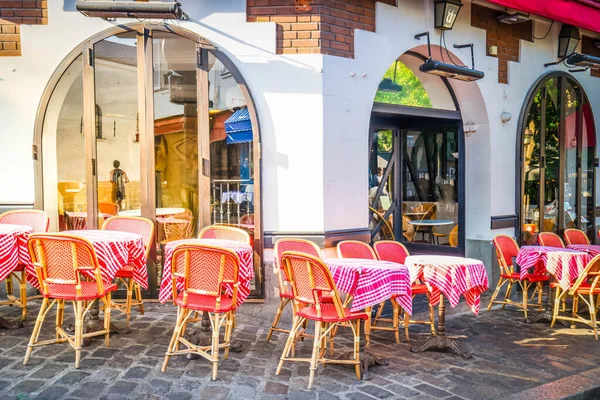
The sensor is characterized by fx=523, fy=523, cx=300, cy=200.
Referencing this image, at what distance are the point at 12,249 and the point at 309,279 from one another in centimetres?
279

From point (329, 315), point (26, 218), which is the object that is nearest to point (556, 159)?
point (329, 315)

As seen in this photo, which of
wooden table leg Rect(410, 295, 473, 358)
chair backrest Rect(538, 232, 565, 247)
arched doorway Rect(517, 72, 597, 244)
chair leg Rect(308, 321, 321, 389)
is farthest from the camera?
arched doorway Rect(517, 72, 597, 244)

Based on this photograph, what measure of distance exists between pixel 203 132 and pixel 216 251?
7.53 feet

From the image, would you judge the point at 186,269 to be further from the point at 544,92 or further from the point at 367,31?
the point at 544,92

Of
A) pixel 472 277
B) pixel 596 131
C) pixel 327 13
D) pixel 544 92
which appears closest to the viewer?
pixel 472 277

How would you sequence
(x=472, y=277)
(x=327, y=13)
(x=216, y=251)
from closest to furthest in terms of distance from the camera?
(x=216, y=251) < (x=472, y=277) < (x=327, y=13)

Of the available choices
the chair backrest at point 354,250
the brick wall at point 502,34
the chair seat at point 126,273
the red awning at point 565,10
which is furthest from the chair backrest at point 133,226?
the brick wall at point 502,34

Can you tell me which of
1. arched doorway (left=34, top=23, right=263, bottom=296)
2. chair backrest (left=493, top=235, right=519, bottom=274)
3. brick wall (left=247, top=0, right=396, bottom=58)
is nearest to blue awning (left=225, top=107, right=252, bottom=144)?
arched doorway (left=34, top=23, right=263, bottom=296)

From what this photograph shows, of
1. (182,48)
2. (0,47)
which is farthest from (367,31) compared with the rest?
(0,47)

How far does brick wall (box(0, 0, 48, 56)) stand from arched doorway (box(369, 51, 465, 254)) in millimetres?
4615

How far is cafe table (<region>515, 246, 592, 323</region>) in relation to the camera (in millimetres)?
5777

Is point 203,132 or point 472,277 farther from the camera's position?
point 203,132

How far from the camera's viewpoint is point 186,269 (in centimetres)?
409

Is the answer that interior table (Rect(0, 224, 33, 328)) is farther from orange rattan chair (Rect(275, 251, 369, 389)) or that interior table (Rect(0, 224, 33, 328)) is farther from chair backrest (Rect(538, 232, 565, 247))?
chair backrest (Rect(538, 232, 565, 247))
